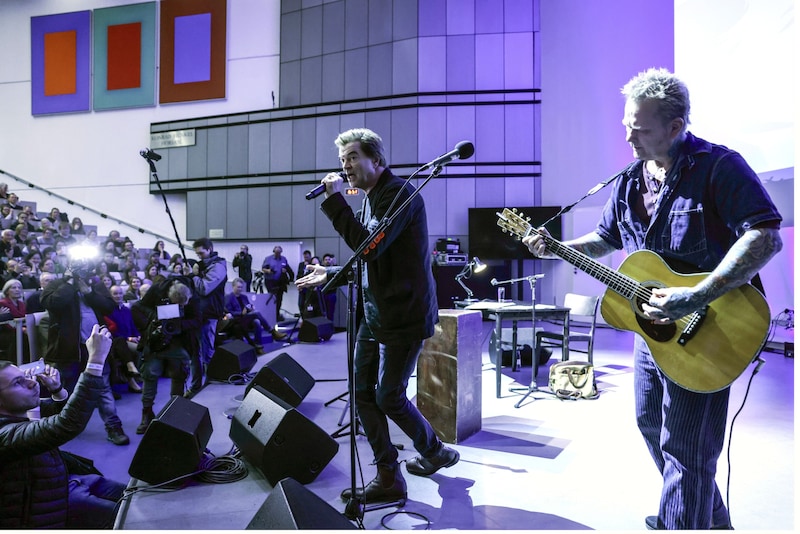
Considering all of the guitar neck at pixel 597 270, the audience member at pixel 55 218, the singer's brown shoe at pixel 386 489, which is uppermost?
the audience member at pixel 55 218

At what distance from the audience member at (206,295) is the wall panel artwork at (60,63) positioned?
13267mm

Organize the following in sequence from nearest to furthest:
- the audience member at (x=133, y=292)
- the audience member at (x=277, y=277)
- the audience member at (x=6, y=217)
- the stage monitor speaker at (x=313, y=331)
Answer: the audience member at (x=133, y=292) → the stage monitor speaker at (x=313, y=331) → the audience member at (x=6, y=217) → the audience member at (x=277, y=277)

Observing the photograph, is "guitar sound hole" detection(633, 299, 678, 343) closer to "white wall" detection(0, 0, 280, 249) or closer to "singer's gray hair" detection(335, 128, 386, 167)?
"singer's gray hair" detection(335, 128, 386, 167)

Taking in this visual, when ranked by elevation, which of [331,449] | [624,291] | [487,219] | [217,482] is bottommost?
[217,482]

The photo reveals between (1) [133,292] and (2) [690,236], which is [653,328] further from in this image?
(1) [133,292]

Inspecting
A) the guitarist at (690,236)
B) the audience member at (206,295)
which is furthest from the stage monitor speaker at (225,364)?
the guitarist at (690,236)

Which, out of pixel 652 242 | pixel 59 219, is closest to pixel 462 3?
pixel 59 219

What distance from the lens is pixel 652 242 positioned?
175 cm

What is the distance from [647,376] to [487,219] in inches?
→ 375

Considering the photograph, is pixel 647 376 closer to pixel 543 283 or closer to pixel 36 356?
pixel 36 356

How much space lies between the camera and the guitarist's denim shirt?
147 cm

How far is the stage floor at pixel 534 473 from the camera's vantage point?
2.40 metres

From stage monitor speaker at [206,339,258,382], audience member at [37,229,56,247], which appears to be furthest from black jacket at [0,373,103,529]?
audience member at [37,229,56,247]

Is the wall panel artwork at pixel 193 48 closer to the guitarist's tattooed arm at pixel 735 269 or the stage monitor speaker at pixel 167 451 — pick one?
the stage monitor speaker at pixel 167 451
